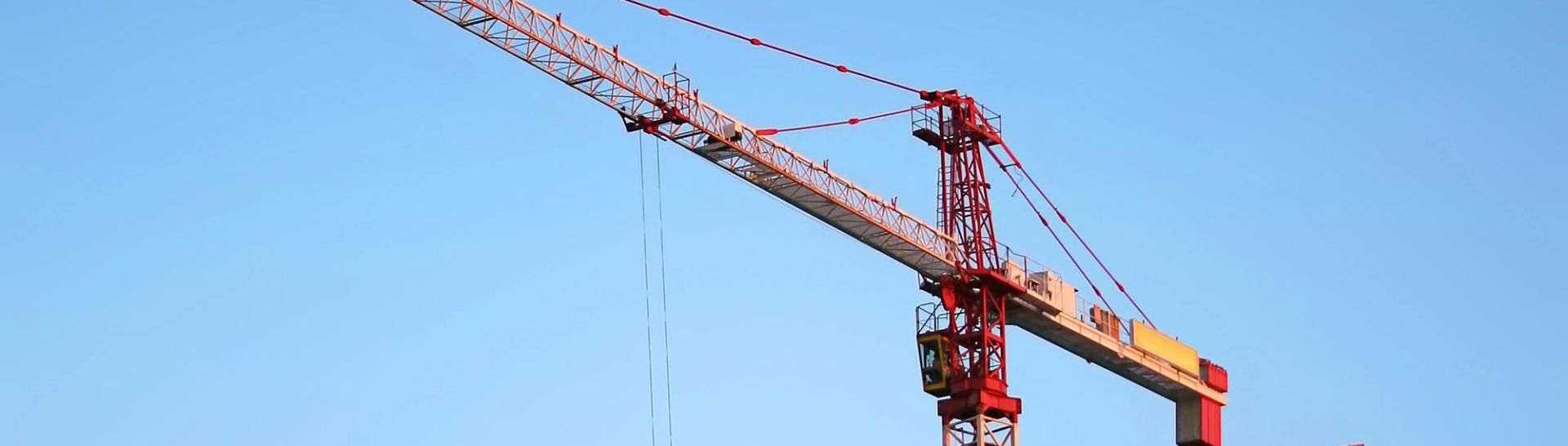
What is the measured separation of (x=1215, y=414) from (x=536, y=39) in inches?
1795

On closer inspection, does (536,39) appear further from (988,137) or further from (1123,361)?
(1123,361)

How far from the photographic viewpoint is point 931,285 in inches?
5812

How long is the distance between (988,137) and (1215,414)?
20.8 m

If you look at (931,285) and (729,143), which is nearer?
(729,143)

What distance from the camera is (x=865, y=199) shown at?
14275cm

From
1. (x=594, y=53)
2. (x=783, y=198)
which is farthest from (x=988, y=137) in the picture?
(x=594, y=53)

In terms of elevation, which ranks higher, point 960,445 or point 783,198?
point 783,198

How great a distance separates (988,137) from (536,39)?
26.7 m

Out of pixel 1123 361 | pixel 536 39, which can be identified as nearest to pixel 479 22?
pixel 536 39

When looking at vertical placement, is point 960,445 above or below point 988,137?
below

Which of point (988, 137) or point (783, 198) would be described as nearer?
point (783, 198)

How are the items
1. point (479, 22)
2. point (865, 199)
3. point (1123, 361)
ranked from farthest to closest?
1. point (1123, 361)
2. point (865, 199)
3. point (479, 22)

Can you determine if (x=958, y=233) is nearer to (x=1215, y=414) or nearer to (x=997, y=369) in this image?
(x=997, y=369)

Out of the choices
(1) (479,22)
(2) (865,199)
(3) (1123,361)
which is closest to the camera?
(1) (479,22)
